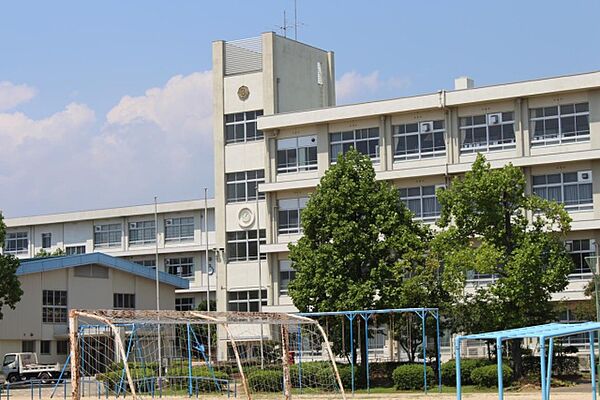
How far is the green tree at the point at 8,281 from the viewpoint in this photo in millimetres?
56500

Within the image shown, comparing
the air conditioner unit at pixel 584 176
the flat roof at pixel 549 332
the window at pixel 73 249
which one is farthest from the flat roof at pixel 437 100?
the window at pixel 73 249

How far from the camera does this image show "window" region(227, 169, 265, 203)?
62.6m

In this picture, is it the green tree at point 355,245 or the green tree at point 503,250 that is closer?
the green tree at point 503,250

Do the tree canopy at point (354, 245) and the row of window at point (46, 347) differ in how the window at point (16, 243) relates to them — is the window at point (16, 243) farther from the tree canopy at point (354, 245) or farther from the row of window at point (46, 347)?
the tree canopy at point (354, 245)

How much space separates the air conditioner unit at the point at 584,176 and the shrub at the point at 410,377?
1510 cm

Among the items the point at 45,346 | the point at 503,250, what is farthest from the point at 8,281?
the point at 503,250

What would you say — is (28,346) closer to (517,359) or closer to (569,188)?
(569,188)

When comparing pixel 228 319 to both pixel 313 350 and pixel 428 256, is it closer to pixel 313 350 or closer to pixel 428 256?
pixel 428 256

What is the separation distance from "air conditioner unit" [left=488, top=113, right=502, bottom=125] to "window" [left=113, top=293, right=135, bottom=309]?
26.6 m

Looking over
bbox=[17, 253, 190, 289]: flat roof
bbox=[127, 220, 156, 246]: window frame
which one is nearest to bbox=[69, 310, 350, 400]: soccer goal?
bbox=[17, 253, 190, 289]: flat roof

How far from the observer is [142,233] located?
3401 inches

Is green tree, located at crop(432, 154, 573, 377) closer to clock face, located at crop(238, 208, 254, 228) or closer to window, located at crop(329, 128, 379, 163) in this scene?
window, located at crop(329, 128, 379, 163)

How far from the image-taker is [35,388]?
175 feet

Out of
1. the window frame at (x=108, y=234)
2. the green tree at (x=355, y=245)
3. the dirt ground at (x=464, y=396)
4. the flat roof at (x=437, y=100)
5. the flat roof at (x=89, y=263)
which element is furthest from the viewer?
the window frame at (x=108, y=234)
